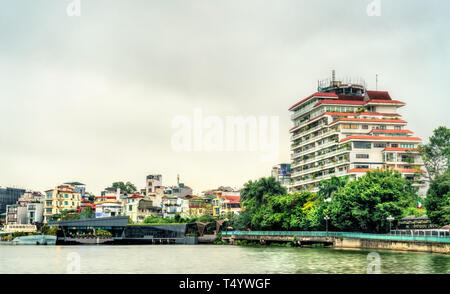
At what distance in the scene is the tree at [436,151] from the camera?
88.2 m

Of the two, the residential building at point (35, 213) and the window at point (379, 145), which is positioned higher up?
the window at point (379, 145)

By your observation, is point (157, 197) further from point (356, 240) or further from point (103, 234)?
point (356, 240)

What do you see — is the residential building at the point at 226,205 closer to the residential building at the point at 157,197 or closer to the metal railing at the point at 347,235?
the residential building at the point at 157,197

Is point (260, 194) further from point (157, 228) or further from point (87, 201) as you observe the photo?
point (87, 201)

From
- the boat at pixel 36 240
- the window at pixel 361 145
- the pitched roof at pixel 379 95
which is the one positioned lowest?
the boat at pixel 36 240

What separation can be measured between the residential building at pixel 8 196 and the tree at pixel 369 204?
130 meters

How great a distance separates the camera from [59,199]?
433ft

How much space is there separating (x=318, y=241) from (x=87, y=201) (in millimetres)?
91710

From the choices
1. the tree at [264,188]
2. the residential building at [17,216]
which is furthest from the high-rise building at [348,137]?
the residential building at [17,216]

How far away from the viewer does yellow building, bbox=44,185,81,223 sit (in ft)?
430

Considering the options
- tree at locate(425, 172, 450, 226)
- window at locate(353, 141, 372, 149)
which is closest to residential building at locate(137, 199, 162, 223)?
window at locate(353, 141, 372, 149)

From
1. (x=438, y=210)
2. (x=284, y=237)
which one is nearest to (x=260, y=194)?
(x=284, y=237)

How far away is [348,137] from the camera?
9250 centimetres

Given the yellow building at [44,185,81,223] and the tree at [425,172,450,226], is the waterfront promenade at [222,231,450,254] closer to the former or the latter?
the tree at [425,172,450,226]
